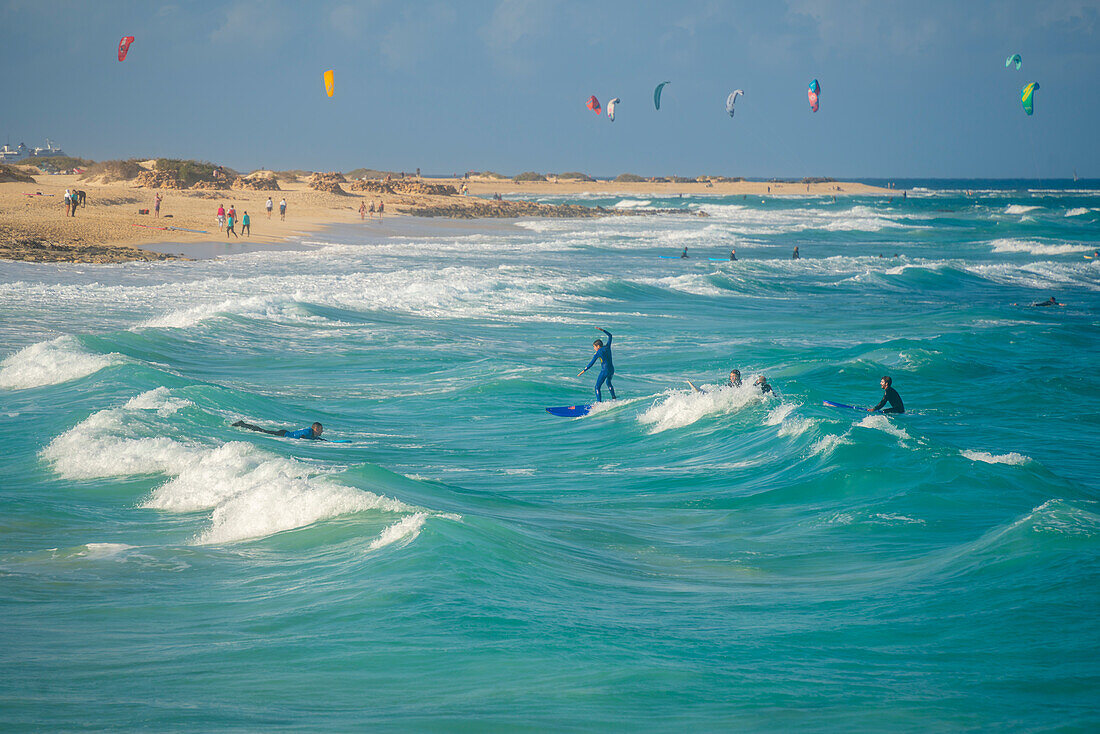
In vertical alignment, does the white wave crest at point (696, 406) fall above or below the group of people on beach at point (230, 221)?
below

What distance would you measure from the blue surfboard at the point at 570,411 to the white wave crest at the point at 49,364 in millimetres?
7843

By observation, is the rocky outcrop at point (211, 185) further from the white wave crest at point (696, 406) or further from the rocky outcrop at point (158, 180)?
the white wave crest at point (696, 406)

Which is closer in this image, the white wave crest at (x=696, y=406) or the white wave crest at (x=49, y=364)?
the white wave crest at (x=696, y=406)

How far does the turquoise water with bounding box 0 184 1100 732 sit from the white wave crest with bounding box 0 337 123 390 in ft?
0.27

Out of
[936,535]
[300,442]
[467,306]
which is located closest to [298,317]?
[467,306]

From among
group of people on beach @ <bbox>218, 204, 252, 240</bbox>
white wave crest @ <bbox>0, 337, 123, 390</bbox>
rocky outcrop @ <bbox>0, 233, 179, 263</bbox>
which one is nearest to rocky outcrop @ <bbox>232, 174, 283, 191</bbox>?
group of people on beach @ <bbox>218, 204, 252, 240</bbox>

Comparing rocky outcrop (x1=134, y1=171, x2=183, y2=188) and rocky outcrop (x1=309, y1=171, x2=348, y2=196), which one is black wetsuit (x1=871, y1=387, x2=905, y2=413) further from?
rocky outcrop (x1=309, y1=171, x2=348, y2=196)

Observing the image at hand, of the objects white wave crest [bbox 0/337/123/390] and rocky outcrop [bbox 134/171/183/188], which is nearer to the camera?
white wave crest [bbox 0/337/123/390]

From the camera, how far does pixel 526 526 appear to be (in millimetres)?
9719

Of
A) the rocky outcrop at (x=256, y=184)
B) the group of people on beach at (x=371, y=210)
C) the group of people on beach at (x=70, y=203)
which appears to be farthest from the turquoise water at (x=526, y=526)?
the rocky outcrop at (x=256, y=184)

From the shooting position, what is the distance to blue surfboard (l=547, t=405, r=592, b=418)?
52.1 ft

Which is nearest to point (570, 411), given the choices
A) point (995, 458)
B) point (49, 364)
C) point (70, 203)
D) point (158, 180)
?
point (995, 458)

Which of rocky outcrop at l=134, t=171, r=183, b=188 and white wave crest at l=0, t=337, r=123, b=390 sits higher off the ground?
rocky outcrop at l=134, t=171, r=183, b=188

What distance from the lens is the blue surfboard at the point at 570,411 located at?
52.1 ft
